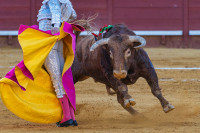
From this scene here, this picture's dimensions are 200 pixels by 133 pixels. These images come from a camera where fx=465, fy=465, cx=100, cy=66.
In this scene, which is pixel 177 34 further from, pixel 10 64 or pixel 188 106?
pixel 188 106

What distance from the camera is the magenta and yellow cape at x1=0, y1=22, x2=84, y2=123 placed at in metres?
3.92

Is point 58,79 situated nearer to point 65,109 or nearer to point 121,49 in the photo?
point 65,109

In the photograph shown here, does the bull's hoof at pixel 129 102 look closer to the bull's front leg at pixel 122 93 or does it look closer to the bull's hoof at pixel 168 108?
the bull's front leg at pixel 122 93

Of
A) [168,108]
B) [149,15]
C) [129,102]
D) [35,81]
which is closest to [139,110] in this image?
[168,108]

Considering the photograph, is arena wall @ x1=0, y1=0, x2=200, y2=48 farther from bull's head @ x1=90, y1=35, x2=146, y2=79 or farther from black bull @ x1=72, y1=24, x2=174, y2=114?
bull's head @ x1=90, y1=35, x2=146, y2=79

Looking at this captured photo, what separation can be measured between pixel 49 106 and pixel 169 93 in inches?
91.7

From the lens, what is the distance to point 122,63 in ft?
13.5

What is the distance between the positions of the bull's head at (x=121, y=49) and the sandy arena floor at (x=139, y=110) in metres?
0.49

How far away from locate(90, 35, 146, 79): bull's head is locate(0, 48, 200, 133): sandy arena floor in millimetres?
491

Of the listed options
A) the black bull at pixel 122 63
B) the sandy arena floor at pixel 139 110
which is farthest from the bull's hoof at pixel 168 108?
the sandy arena floor at pixel 139 110

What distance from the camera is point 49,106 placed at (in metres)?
4.05

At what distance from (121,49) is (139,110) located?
99 cm

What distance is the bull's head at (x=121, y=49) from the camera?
406 centimetres

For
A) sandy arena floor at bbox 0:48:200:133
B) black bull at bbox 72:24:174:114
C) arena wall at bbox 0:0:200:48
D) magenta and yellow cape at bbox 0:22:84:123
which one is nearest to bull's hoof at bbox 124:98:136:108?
black bull at bbox 72:24:174:114
